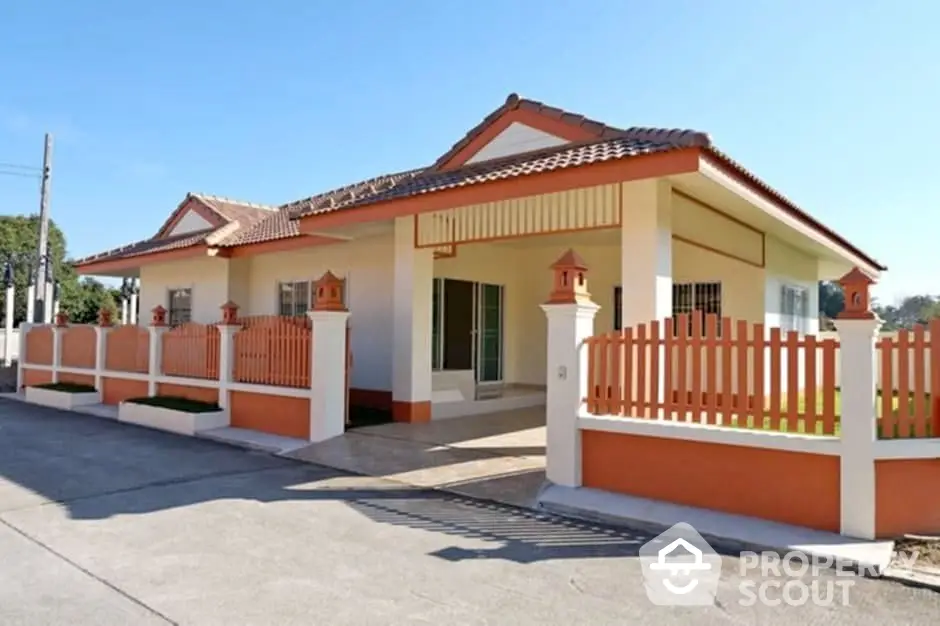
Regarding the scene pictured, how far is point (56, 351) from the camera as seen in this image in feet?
54.9

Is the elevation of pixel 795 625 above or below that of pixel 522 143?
below

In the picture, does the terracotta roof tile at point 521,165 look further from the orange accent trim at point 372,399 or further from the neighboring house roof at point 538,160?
the orange accent trim at point 372,399

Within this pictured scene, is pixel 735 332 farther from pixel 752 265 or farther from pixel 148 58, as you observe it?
pixel 148 58

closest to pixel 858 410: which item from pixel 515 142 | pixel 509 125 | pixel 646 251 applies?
pixel 646 251

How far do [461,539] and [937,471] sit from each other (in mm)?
3979

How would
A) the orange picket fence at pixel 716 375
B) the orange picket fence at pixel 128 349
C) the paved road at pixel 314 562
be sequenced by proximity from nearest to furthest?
the paved road at pixel 314 562, the orange picket fence at pixel 716 375, the orange picket fence at pixel 128 349

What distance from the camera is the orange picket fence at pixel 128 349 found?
13.4 m

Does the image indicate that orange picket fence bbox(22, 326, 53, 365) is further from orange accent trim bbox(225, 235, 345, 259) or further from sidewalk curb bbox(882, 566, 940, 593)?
sidewalk curb bbox(882, 566, 940, 593)

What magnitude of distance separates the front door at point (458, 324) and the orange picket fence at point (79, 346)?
838 centimetres

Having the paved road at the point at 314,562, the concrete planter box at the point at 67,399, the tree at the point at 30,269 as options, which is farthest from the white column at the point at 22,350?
the tree at the point at 30,269

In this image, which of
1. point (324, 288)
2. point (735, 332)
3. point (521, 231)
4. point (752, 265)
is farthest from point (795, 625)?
point (752, 265)

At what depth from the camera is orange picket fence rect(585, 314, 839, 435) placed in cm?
564

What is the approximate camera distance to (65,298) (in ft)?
141

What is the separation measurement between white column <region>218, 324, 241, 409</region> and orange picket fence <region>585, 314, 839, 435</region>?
22.5 feet
